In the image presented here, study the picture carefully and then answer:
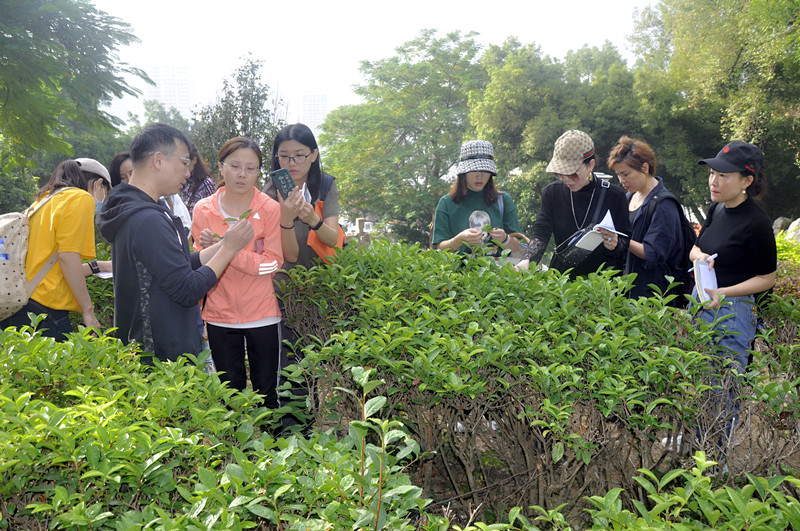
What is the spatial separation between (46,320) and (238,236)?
1.64m

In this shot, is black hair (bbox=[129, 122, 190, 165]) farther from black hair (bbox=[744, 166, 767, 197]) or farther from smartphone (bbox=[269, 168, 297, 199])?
black hair (bbox=[744, 166, 767, 197])

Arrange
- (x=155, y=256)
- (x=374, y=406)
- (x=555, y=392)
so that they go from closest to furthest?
(x=374, y=406)
(x=555, y=392)
(x=155, y=256)

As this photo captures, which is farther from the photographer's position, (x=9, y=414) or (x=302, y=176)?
(x=302, y=176)

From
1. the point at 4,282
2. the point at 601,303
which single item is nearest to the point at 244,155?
the point at 4,282

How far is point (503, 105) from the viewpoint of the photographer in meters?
27.7

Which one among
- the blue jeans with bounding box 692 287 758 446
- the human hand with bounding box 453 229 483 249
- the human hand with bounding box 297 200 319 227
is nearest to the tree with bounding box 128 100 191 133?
the human hand with bounding box 453 229 483 249

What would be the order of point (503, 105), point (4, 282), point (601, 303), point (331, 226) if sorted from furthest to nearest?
point (503, 105)
point (331, 226)
point (4, 282)
point (601, 303)

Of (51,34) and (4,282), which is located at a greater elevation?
(51,34)

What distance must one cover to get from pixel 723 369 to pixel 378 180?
34486mm

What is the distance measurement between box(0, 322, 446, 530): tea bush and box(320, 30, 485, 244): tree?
1265 inches

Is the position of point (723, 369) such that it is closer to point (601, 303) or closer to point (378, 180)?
point (601, 303)

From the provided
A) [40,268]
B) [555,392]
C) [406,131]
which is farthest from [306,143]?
[406,131]

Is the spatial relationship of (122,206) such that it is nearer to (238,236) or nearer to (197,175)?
(238,236)

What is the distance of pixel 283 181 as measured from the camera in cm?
342
